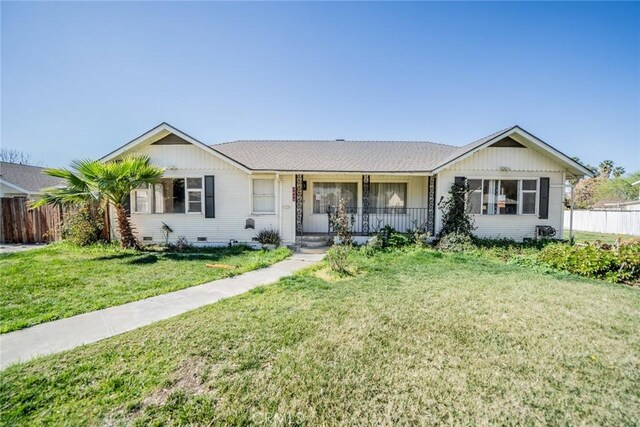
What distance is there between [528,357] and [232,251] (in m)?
8.92

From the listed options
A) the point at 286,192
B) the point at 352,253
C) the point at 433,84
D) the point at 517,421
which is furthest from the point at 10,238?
the point at 433,84

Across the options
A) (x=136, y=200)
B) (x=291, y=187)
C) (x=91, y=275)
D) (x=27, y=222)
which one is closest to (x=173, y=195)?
(x=136, y=200)

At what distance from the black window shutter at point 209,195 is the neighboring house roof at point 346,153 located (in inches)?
42.9

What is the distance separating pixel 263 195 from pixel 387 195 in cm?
594

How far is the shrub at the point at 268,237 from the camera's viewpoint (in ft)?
36.1

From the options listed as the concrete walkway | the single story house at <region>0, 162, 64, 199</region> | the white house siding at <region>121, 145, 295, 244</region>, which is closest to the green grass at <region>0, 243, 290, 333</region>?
the concrete walkway

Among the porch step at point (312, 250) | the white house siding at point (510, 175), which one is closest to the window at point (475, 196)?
the white house siding at point (510, 175)

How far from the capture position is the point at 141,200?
11531 millimetres

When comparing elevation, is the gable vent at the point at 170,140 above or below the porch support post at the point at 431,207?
above

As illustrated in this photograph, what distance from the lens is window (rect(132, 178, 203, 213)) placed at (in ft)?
37.0

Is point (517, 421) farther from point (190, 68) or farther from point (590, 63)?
point (590, 63)

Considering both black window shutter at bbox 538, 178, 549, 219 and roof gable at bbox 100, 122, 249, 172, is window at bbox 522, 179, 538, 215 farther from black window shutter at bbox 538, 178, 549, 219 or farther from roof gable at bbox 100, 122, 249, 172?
roof gable at bbox 100, 122, 249, 172

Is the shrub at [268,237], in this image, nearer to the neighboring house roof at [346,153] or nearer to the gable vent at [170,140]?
the neighboring house roof at [346,153]

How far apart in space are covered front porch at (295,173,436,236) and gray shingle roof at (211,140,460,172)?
2.26 feet
